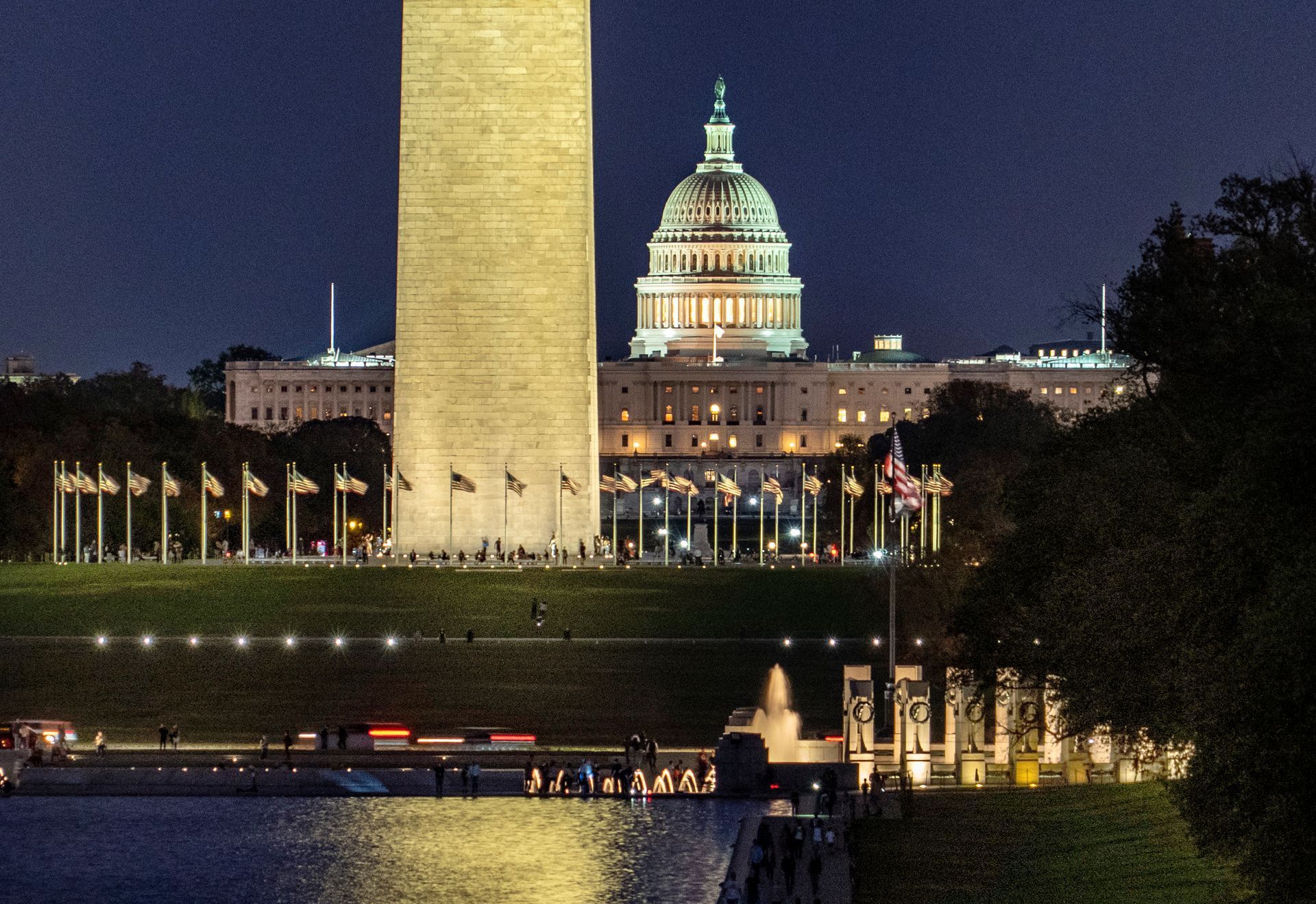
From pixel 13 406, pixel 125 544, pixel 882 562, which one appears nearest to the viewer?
pixel 882 562

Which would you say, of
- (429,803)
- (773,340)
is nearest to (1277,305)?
(429,803)

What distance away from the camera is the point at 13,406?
3698 inches

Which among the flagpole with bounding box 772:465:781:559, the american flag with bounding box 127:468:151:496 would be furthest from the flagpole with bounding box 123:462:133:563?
the flagpole with bounding box 772:465:781:559

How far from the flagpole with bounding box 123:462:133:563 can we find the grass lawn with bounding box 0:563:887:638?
2499 millimetres

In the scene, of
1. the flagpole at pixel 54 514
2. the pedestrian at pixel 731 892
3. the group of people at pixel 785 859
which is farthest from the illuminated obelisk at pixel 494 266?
the pedestrian at pixel 731 892

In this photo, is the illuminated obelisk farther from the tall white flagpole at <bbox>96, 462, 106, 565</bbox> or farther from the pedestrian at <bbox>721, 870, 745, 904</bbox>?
the pedestrian at <bbox>721, 870, 745, 904</bbox>

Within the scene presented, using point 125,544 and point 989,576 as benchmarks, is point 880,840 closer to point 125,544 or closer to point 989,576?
point 989,576

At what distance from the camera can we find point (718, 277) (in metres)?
191

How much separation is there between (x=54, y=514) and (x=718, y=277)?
11837 centimetres

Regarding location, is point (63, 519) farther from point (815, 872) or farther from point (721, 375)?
point (721, 375)

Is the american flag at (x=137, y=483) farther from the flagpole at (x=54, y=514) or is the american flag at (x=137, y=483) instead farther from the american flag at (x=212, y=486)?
the flagpole at (x=54, y=514)

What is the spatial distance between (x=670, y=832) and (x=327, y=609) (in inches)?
1166

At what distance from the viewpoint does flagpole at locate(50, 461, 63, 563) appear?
73.2 metres

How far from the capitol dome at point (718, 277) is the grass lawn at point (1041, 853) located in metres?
158
